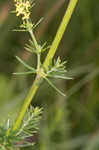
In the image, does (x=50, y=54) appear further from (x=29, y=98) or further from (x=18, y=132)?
(x=18, y=132)

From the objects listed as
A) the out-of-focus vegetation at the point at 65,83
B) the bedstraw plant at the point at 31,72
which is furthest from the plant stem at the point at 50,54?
the out-of-focus vegetation at the point at 65,83

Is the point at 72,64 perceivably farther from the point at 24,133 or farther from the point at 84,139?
the point at 24,133

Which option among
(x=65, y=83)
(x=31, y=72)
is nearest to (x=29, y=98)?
(x=31, y=72)

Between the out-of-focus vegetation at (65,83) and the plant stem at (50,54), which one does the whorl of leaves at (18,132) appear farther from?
the out-of-focus vegetation at (65,83)

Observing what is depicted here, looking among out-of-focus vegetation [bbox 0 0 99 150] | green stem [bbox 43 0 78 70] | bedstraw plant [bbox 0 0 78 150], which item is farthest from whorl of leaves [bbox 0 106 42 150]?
out-of-focus vegetation [bbox 0 0 99 150]

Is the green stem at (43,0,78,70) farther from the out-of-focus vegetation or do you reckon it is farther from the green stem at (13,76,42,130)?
→ the out-of-focus vegetation

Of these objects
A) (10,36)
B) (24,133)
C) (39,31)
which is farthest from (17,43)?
(24,133)

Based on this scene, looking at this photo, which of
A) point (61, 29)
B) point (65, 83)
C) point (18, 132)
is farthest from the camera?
point (65, 83)

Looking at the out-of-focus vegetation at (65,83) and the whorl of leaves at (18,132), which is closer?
the whorl of leaves at (18,132)
